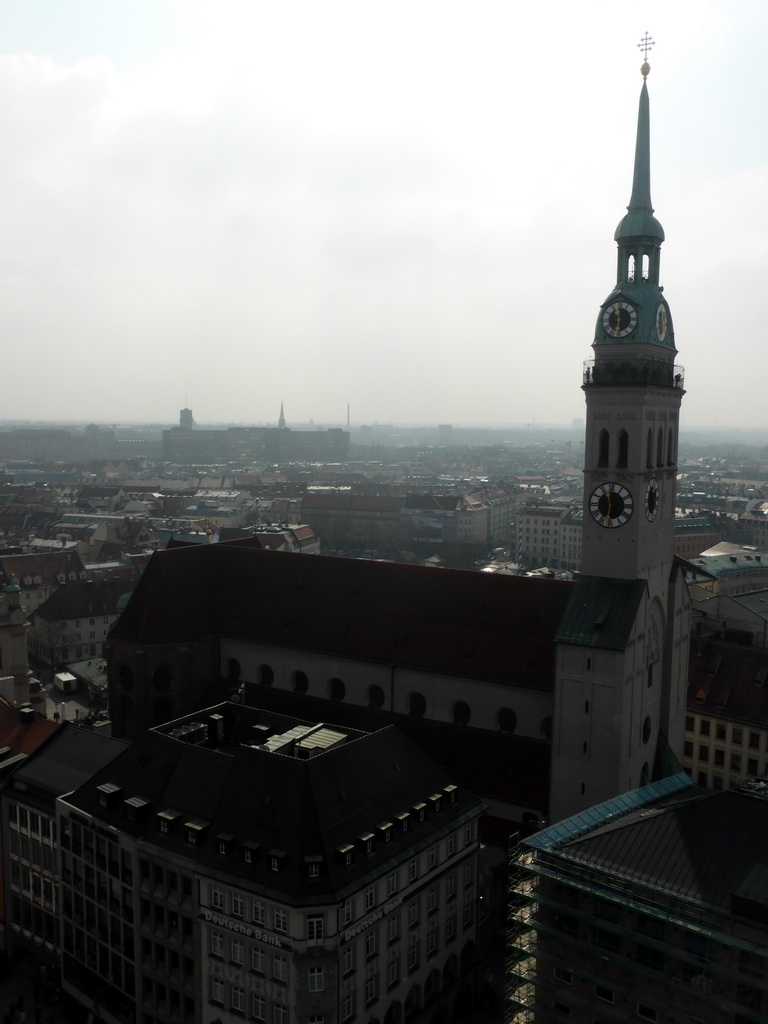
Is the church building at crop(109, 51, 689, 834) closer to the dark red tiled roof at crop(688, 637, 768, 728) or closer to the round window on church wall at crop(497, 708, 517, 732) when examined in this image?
the round window on church wall at crop(497, 708, 517, 732)

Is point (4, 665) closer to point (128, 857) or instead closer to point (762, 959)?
point (128, 857)

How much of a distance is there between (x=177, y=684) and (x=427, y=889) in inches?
1011

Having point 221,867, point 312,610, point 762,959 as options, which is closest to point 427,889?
point 221,867

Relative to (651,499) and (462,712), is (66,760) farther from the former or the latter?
(651,499)

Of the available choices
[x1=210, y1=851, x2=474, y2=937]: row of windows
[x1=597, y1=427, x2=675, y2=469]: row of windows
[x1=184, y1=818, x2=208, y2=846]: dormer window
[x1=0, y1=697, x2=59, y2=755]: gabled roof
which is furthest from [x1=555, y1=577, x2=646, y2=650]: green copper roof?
[x1=0, y1=697, x2=59, y2=755]: gabled roof

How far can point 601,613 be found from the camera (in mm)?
48469

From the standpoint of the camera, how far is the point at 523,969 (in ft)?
123

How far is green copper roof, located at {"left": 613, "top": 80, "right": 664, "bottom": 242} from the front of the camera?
164 ft

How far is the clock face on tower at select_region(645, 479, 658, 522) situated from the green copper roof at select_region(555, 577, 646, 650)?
3.65 meters

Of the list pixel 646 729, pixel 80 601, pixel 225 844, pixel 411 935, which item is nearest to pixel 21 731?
pixel 225 844

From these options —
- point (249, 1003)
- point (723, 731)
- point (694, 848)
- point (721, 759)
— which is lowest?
point (721, 759)

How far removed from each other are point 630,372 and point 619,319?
3.00 meters

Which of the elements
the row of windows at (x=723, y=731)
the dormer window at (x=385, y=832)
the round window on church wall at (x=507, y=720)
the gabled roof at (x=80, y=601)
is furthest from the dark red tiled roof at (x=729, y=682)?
the gabled roof at (x=80, y=601)

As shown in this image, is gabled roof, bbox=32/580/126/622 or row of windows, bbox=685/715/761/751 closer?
row of windows, bbox=685/715/761/751
